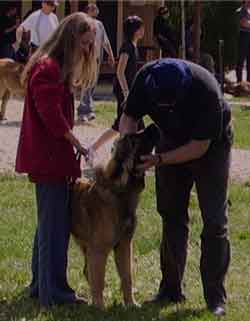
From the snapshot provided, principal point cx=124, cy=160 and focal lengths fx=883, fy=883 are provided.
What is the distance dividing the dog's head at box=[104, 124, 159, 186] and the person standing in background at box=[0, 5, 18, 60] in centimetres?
1393

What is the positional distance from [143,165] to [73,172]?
50cm

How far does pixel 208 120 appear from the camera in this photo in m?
5.16

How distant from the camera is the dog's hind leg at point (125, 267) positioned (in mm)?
5578

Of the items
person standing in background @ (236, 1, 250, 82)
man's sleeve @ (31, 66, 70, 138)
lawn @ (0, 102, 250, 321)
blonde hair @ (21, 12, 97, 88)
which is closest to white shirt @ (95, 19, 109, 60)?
blonde hair @ (21, 12, 97, 88)

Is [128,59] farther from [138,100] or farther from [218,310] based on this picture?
[218,310]

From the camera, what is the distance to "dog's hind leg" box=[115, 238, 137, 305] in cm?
558

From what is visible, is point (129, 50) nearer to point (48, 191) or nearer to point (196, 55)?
point (48, 191)

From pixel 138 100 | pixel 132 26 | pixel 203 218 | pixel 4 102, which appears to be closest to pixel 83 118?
pixel 4 102

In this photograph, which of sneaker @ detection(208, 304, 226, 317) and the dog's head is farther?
sneaker @ detection(208, 304, 226, 317)

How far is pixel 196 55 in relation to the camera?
1939 centimetres

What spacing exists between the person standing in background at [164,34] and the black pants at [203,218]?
1464 centimetres

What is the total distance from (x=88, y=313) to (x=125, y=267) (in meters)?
0.39

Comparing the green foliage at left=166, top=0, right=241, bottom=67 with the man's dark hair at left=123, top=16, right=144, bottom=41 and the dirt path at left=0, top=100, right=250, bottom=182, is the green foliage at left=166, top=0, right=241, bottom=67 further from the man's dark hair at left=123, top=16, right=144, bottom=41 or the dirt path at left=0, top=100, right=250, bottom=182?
the man's dark hair at left=123, top=16, right=144, bottom=41

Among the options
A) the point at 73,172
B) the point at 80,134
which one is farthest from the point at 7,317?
the point at 80,134
